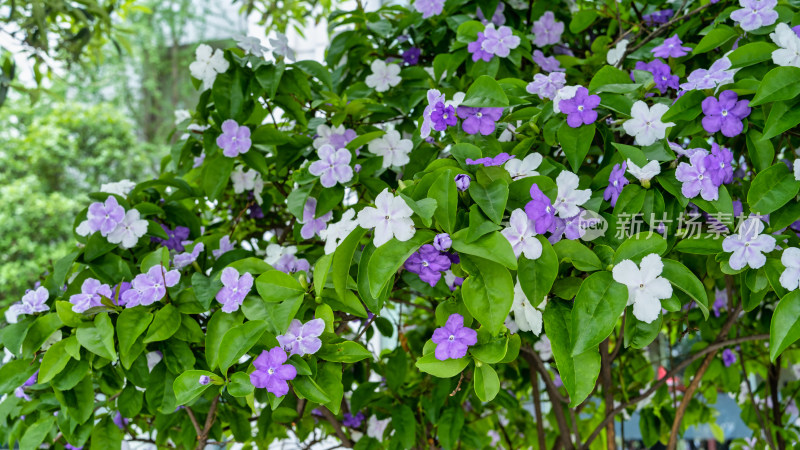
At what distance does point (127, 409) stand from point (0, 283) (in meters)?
4.77

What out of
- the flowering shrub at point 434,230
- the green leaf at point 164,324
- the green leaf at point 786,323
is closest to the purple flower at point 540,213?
the flowering shrub at point 434,230

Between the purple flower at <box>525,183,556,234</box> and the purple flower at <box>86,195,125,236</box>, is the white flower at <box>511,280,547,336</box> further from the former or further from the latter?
the purple flower at <box>86,195,125,236</box>

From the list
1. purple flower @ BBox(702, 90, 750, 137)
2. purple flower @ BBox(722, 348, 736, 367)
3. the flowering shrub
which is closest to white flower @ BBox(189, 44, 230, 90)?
the flowering shrub

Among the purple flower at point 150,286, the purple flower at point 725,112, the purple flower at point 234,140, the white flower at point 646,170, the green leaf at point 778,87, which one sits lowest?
the purple flower at point 150,286

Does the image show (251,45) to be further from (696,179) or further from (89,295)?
(696,179)

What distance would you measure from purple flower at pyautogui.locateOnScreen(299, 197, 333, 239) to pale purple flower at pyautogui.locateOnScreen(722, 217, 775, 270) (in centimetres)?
53

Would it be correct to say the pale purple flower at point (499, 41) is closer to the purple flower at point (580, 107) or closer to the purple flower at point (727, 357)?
the purple flower at point (580, 107)

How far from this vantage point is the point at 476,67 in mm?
998

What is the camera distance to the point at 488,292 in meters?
0.63

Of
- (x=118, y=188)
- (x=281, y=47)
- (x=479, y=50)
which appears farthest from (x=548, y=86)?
(x=118, y=188)

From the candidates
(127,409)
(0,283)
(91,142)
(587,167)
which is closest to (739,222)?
(587,167)

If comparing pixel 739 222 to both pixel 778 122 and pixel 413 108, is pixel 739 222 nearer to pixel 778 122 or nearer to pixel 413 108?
pixel 778 122

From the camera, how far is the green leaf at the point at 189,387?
0.71m

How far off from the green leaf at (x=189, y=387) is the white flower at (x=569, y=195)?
41cm
